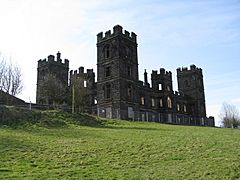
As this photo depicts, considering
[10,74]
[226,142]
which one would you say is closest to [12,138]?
[226,142]

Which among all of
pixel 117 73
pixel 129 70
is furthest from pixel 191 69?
pixel 117 73

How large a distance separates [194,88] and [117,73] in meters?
28.5

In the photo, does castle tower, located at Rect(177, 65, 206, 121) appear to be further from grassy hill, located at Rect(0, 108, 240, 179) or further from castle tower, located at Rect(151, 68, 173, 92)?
grassy hill, located at Rect(0, 108, 240, 179)

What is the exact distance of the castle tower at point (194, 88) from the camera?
224 feet

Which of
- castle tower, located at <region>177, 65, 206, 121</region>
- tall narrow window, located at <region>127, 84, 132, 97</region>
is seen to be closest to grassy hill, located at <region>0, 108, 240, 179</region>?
tall narrow window, located at <region>127, 84, 132, 97</region>

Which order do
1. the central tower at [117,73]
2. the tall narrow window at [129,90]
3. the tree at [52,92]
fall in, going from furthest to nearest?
the tree at [52,92] < the tall narrow window at [129,90] < the central tower at [117,73]

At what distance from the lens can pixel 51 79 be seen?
4906 centimetres

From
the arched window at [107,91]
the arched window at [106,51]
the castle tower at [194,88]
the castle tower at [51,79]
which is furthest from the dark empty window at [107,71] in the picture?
the castle tower at [194,88]

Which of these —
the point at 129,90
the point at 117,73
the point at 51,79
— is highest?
the point at 117,73

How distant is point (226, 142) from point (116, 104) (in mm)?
29365

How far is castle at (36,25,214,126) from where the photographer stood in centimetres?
4706

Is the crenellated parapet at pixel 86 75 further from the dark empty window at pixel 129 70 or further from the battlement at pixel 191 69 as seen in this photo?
the battlement at pixel 191 69

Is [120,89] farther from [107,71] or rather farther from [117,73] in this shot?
[107,71]

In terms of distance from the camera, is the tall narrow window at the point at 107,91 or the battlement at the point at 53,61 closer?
the tall narrow window at the point at 107,91
